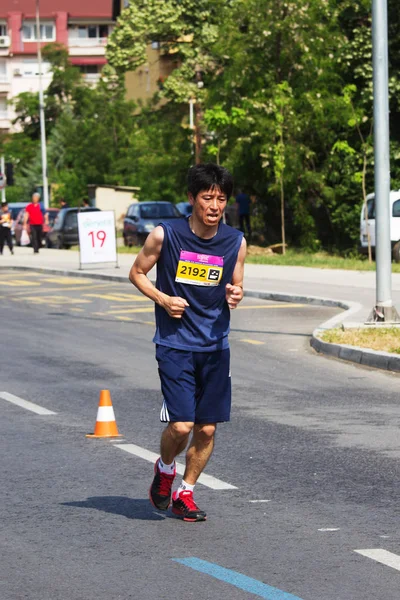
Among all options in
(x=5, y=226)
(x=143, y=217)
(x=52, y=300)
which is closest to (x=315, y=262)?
(x=52, y=300)

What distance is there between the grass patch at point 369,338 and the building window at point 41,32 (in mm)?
114340

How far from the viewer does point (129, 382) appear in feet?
42.6

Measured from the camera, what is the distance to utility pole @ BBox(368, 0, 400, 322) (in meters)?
16.9

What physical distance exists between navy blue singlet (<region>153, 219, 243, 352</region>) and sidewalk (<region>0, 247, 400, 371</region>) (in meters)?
7.06

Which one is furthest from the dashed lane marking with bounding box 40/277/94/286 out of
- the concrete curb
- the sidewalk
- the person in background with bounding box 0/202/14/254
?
the person in background with bounding box 0/202/14/254

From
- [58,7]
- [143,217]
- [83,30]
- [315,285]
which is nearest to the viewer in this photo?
[315,285]

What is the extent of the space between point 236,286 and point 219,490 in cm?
143

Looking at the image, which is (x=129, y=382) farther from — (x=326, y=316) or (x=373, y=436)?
(x=326, y=316)

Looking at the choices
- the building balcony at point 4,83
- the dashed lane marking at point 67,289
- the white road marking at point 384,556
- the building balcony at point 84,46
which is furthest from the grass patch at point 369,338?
the building balcony at point 4,83

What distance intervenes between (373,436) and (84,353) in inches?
250

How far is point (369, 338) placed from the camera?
15453 millimetres

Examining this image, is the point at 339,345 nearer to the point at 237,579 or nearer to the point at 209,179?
the point at 209,179

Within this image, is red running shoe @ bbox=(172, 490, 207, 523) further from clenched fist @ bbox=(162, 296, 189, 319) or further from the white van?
the white van

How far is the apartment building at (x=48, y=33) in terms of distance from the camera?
12706 centimetres
